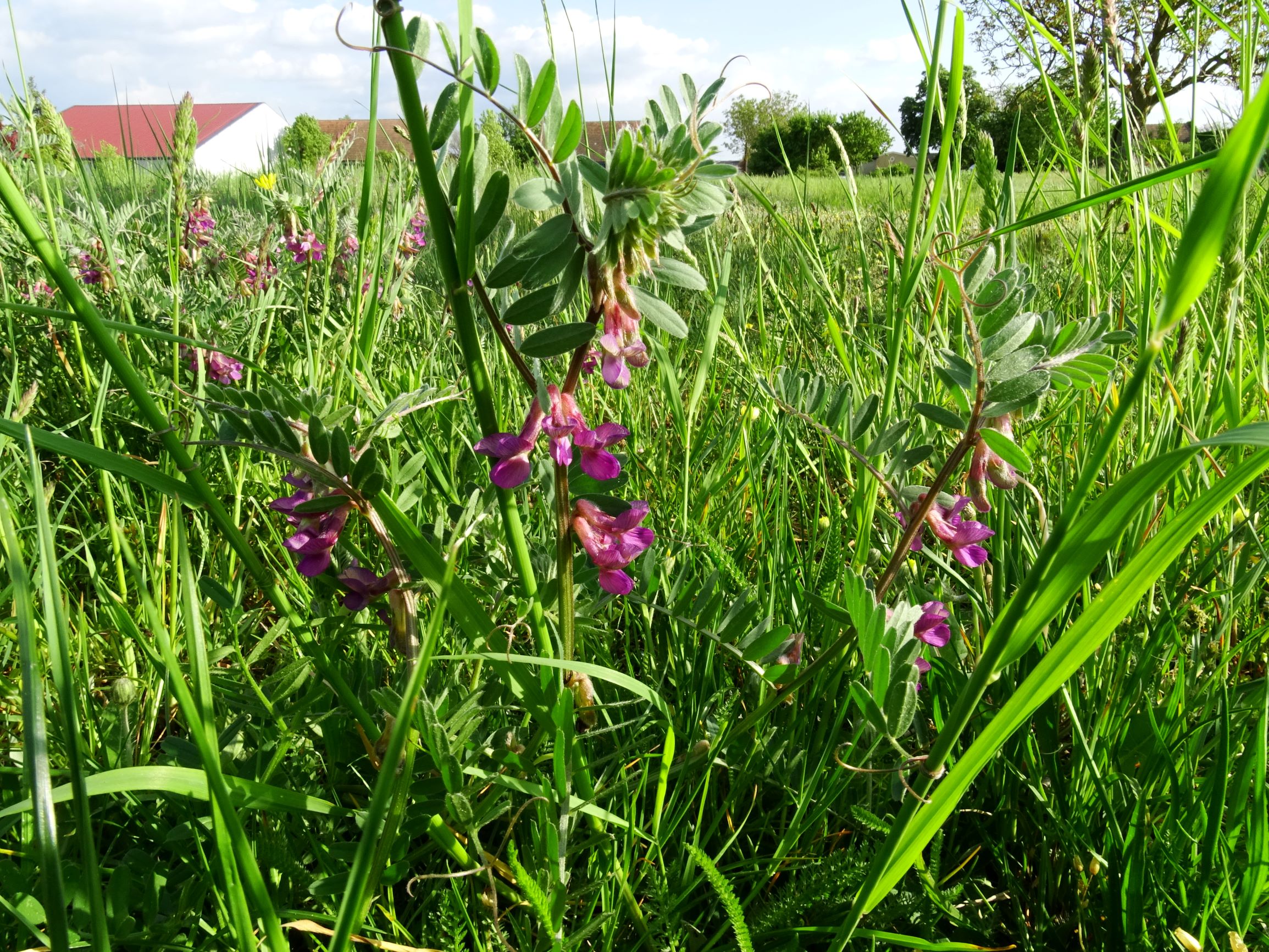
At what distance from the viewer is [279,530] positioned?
4.19 ft

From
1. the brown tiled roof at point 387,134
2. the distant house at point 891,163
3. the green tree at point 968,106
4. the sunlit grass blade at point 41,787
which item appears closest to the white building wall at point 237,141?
the distant house at point 891,163

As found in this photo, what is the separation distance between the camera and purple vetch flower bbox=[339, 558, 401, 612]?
71cm

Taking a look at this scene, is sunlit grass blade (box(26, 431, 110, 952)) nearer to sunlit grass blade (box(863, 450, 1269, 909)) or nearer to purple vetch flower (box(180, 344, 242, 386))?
sunlit grass blade (box(863, 450, 1269, 909))

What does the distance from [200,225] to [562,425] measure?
2.32 m

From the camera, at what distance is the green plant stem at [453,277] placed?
20.6 inches

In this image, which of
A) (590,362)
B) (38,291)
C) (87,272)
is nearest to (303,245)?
(87,272)

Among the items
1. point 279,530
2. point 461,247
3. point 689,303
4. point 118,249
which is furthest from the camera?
point 689,303

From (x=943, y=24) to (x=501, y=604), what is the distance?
26.3 inches

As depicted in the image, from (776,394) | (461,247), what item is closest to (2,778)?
(461,247)

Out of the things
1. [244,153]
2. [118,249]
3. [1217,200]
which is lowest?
[1217,200]

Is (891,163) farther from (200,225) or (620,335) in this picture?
(620,335)

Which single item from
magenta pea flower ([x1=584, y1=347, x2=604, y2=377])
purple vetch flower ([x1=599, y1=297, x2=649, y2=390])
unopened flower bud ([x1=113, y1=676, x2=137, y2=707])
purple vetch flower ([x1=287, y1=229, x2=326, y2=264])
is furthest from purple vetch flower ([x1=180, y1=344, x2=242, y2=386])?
purple vetch flower ([x1=599, y1=297, x2=649, y2=390])

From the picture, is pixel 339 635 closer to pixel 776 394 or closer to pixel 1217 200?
pixel 776 394

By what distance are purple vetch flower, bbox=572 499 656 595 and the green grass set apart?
0.03 m
